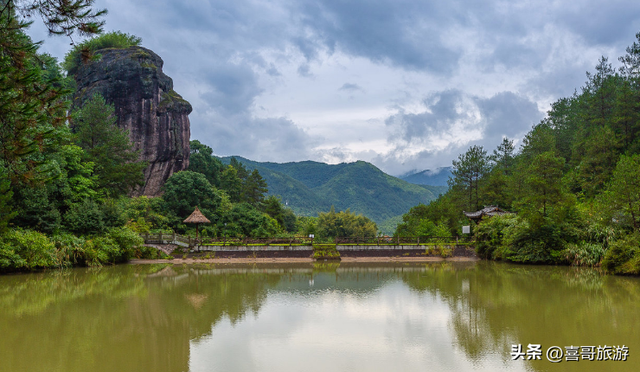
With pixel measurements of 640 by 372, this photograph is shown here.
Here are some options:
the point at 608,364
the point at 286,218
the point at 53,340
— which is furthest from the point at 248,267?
the point at 286,218

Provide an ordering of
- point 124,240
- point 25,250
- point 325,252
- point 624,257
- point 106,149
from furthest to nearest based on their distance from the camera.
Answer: point 106,149, point 325,252, point 124,240, point 25,250, point 624,257

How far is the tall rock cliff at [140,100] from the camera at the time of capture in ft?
141

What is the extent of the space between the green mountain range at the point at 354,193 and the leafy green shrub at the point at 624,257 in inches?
3266

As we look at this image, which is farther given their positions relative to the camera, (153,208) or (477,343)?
(153,208)

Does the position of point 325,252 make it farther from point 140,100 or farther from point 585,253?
point 140,100

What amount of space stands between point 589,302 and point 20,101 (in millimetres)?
15704

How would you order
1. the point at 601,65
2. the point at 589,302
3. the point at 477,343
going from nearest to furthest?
1. the point at 477,343
2. the point at 589,302
3. the point at 601,65

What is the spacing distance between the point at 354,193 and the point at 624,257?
10091 cm

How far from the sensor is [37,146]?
7.38 meters

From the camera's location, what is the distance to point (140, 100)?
43.4 meters

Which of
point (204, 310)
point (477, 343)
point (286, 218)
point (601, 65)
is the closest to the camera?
point (477, 343)

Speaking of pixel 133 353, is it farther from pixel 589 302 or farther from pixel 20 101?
pixel 589 302

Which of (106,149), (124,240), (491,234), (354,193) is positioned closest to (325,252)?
(491,234)

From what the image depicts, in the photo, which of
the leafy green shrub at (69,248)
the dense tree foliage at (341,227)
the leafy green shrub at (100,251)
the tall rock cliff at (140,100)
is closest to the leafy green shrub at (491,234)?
the dense tree foliage at (341,227)
